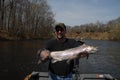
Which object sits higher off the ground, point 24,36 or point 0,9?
point 0,9

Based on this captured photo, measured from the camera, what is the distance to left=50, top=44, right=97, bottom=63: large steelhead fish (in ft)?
16.6

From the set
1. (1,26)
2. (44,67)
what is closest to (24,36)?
(1,26)

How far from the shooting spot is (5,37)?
5097 centimetres

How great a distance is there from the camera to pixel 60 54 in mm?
5137

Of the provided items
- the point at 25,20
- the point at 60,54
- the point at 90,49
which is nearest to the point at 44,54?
the point at 60,54

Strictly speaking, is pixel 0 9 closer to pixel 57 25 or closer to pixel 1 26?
pixel 1 26

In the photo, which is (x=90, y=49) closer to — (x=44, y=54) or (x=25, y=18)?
(x=44, y=54)

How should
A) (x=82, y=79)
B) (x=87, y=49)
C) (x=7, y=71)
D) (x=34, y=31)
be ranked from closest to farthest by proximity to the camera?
(x=87, y=49)
(x=82, y=79)
(x=7, y=71)
(x=34, y=31)

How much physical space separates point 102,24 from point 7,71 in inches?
5488

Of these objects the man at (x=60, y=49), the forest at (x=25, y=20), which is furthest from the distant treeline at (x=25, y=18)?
the man at (x=60, y=49)

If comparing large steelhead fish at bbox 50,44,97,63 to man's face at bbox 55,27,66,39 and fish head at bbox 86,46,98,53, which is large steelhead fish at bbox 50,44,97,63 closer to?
fish head at bbox 86,46,98,53

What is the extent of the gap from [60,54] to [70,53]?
0.22m

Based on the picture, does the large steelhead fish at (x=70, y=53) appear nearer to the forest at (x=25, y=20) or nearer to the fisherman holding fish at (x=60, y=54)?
the fisherman holding fish at (x=60, y=54)

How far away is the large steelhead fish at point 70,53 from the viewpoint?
5.07m
